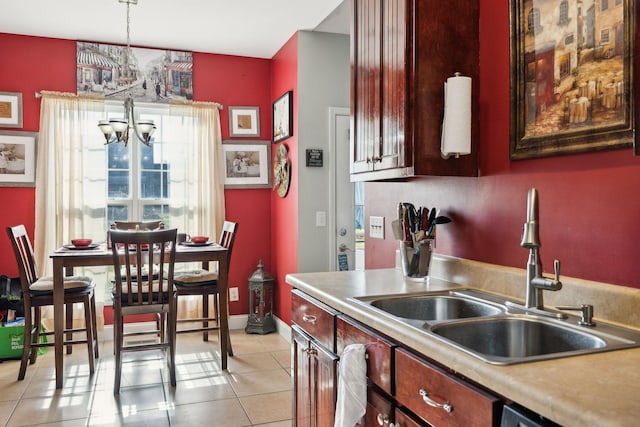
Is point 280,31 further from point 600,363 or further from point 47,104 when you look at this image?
point 600,363

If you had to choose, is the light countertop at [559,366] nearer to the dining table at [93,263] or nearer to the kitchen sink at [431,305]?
the kitchen sink at [431,305]

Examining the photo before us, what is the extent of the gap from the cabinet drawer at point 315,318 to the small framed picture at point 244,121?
300 centimetres

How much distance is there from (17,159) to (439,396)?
4316 mm

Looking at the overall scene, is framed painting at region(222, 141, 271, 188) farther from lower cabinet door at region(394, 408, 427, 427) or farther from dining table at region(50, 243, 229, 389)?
lower cabinet door at region(394, 408, 427, 427)

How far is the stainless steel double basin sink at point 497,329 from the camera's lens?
122cm

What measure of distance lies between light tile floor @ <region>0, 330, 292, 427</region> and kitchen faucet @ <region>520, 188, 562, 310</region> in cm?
176

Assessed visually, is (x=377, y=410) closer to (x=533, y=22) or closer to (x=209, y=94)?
(x=533, y=22)

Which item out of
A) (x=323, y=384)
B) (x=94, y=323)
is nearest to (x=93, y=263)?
(x=94, y=323)

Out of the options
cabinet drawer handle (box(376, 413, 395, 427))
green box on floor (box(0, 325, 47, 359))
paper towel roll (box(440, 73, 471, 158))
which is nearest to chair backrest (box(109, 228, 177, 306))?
green box on floor (box(0, 325, 47, 359))

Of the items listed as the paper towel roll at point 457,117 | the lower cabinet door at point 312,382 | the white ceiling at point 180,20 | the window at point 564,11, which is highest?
the white ceiling at point 180,20

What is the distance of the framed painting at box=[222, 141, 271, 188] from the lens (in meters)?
4.87

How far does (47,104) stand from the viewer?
427cm

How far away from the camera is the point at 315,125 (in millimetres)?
4254

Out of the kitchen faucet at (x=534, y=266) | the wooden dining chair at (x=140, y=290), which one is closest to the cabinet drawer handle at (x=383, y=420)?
the kitchen faucet at (x=534, y=266)
